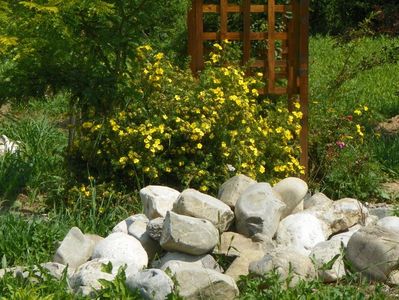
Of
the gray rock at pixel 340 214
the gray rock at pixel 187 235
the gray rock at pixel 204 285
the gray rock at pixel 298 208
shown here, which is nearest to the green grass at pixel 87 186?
the gray rock at pixel 204 285

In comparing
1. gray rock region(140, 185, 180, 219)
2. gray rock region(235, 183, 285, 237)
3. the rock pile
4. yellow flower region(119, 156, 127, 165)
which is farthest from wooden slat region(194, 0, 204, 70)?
gray rock region(235, 183, 285, 237)

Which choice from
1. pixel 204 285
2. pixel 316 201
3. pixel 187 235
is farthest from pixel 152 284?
pixel 316 201

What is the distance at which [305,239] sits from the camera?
6070mm

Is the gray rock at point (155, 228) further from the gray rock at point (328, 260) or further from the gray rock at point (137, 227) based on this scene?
the gray rock at point (328, 260)

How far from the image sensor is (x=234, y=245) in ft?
19.0

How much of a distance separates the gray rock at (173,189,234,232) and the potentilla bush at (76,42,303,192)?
1.05 meters

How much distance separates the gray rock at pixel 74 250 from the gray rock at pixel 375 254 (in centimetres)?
157

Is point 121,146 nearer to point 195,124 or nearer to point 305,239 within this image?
point 195,124

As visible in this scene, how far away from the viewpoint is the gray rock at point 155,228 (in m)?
5.77

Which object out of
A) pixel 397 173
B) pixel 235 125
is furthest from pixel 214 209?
pixel 397 173

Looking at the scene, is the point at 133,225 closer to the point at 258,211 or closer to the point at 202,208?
the point at 202,208

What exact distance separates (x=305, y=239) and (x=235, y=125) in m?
1.54

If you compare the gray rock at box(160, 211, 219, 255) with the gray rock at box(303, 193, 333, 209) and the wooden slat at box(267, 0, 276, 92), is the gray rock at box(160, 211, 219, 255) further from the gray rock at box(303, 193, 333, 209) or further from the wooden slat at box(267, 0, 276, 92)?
the wooden slat at box(267, 0, 276, 92)

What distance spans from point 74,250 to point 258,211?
1.13 m
